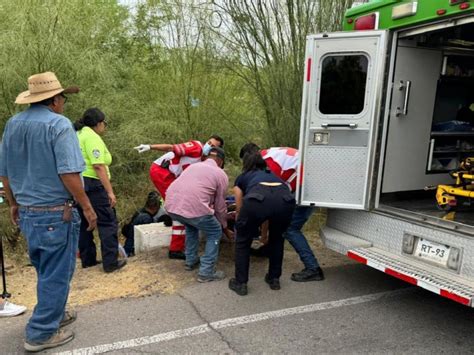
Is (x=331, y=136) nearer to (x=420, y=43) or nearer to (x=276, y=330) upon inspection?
(x=420, y=43)

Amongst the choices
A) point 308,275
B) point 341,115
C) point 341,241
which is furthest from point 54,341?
point 341,115

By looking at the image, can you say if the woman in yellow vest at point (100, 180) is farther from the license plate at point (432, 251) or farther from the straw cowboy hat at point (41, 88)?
the license plate at point (432, 251)

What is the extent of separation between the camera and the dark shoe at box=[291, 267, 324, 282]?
14.9 ft

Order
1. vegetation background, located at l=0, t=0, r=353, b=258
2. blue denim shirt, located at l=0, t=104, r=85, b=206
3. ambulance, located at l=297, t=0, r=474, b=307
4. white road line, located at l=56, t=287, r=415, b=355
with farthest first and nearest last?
vegetation background, located at l=0, t=0, r=353, b=258 → ambulance, located at l=297, t=0, r=474, b=307 → white road line, located at l=56, t=287, r=415, b=355 → blue denim shirt, located at l=0, t=104, r=85, b=206

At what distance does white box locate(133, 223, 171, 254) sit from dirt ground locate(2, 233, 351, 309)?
0.10m

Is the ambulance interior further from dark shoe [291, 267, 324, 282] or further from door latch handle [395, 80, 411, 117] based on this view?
dark shoe [291, 267, 324, 282]

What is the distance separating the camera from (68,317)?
11.6ft

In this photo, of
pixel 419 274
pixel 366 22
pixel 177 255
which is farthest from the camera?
pixel 177 255

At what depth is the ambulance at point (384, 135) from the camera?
3.65m

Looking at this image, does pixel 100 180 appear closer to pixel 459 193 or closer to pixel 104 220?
pixel 104 220

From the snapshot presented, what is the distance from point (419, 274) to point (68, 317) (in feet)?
9.08

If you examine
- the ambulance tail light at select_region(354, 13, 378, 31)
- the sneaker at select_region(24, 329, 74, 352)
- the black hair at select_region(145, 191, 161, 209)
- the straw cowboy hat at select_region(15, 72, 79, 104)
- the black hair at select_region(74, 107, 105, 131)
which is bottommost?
the sneaker at select_region(24, 329, 74, 352)

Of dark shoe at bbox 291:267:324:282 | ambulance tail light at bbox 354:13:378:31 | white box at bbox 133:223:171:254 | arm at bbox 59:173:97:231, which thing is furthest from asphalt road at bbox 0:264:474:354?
ambulance tail light at bbox 354:13:378:31

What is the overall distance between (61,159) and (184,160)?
8.25 feet
